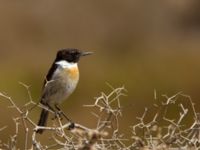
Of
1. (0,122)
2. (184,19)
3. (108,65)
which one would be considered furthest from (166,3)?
(0,122)

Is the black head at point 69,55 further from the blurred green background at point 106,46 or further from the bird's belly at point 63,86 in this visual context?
the blurred green background at point 106,46

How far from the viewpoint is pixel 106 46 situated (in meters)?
23.3

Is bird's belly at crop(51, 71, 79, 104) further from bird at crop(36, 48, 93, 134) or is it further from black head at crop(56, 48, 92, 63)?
black head at crop(56, 48, 92, 63)

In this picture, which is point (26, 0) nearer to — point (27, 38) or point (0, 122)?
point (27, 38)

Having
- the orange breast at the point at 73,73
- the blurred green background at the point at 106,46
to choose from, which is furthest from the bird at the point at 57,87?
the blurred green background at the point at 106,46

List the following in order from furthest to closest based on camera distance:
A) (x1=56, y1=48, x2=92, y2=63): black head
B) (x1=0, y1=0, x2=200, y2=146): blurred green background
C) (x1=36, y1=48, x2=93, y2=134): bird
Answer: (x1=0, y1=0, x2=200, y2=146): blurred green background
(x1=56, y1=48, x2=92, y2=63): black head
(x1=36, y1=48, x2=93, y2=134): bird

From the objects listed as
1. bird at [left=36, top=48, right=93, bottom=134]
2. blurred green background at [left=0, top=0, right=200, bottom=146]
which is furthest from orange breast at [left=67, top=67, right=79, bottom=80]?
blurred green background at [left=0, top=0, right=200, bottom=146]

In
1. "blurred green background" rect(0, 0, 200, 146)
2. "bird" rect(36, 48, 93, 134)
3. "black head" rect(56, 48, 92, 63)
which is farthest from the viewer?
"blurred green background" rect(0, 0, 200, 146)

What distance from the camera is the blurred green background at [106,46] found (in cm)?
1692

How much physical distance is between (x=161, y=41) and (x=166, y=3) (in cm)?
413

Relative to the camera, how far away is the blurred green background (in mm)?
16922

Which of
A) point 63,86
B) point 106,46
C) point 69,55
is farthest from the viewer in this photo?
point 106,46

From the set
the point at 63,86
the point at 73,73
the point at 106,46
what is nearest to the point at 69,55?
the point at 73,73

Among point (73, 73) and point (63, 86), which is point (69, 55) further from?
point (63, 86)
